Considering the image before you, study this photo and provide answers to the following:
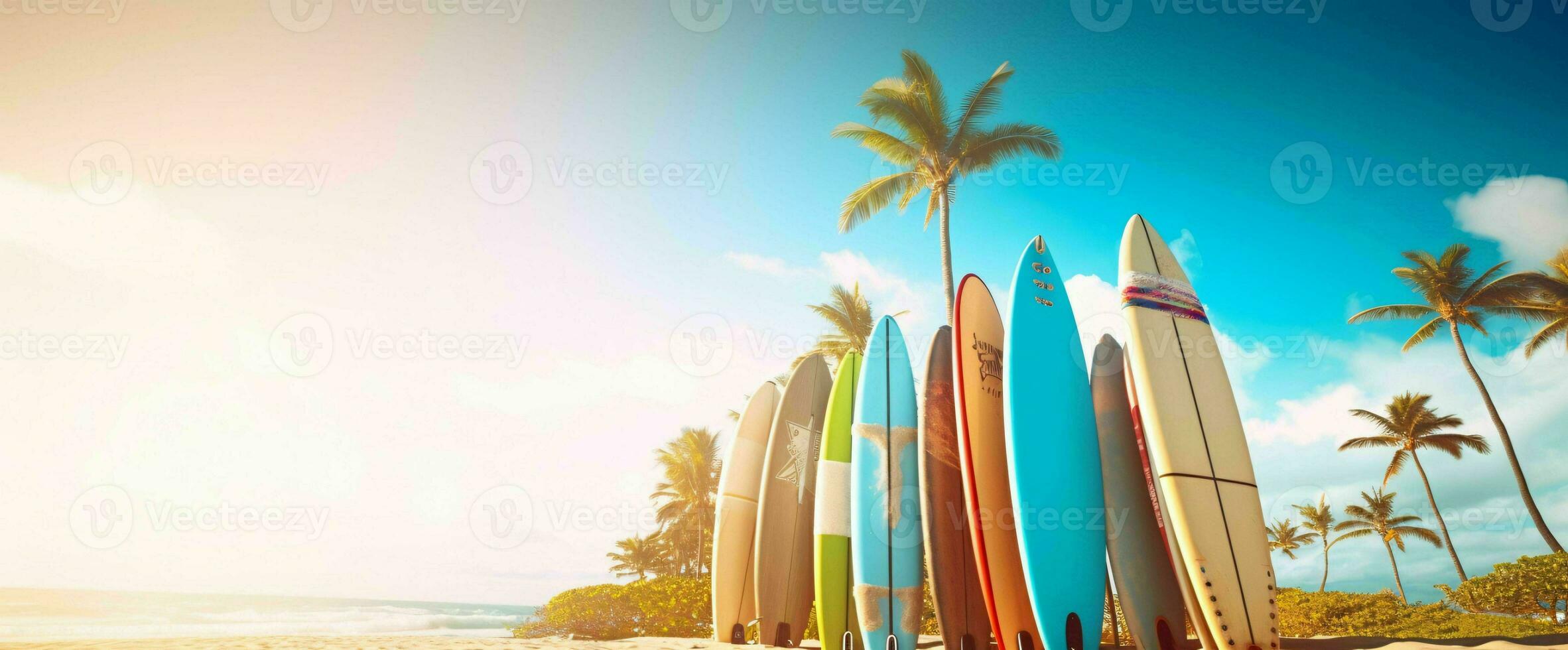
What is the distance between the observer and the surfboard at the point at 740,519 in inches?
289

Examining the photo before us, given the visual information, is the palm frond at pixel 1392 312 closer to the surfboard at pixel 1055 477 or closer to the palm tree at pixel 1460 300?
the palm tree at pixel 1460 300

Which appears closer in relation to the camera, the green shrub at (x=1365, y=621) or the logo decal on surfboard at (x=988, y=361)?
the logo decal on surfboard at (x=988, y=361)

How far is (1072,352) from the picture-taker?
18.2ft

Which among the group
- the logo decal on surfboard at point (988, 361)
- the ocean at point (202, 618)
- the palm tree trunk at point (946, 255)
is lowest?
the ocean at point (202, 618)

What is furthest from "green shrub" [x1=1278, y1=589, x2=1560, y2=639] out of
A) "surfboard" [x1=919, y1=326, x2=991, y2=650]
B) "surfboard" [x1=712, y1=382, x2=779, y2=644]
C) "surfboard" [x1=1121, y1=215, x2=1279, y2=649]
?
"surfboard" [x1=712, y1=382, x2=779, y2=644]

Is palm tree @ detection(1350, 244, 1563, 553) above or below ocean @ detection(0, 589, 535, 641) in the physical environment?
above

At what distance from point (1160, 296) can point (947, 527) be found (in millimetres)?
2440

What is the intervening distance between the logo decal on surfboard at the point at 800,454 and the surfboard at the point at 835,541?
40 cm

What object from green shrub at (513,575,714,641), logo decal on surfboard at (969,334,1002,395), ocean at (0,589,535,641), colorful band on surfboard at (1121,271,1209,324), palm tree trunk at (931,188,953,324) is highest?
palm tree trunk at (931,188,953,324)

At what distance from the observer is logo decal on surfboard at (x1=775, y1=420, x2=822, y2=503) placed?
714 cm

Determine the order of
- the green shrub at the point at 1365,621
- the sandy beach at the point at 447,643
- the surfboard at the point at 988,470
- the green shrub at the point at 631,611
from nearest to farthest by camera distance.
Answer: the sandy beach at the point at 447,643 → the surfboard at the point at 988,470 → the green shrub at the point at 1365,621 → the green shrub at the point at 631,611

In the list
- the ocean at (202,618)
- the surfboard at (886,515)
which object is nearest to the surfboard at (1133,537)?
the surfboard at (886,515)

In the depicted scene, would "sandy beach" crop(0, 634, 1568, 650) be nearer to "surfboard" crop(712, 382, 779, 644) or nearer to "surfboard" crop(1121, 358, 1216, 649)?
"surfboard" crop(712, 382, 779, 644)

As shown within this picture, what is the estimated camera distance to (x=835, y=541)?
625 centimetres
